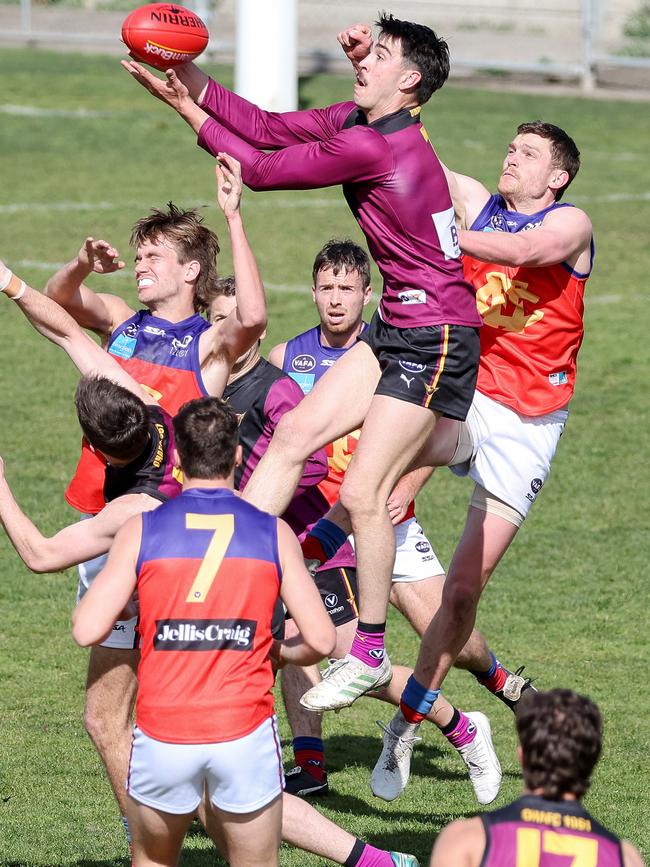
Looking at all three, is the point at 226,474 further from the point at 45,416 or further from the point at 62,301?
the point at 45,416

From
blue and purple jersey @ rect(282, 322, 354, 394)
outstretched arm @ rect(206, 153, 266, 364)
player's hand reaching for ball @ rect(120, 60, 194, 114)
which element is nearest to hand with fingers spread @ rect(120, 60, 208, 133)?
player's hand reaching for ball @ rect(120, 60, 194, 114)

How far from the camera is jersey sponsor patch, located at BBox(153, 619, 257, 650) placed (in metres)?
5.00

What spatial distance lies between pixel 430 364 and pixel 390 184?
2.75 feet

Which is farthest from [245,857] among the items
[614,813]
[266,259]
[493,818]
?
[266,259]

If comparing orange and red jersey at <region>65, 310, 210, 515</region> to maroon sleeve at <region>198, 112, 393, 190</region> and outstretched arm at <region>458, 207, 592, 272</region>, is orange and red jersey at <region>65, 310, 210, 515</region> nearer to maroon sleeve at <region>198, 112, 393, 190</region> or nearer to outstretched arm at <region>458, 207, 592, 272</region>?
maroon sleeve at <region>198, 112, 393, 190</region>

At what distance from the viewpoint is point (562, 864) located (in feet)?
13.7

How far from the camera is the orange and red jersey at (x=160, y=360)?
273 inches

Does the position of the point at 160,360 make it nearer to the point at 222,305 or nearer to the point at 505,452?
the point at 222,305

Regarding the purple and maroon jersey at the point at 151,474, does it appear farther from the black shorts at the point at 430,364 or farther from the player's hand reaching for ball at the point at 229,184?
the black shorts at the point at 430,364

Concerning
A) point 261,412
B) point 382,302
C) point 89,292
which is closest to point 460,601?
point 261,412

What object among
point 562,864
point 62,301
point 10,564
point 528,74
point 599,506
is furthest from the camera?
point 528,74

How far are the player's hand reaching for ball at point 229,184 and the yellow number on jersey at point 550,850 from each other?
321 centimetres

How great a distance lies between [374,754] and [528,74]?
1143 inches

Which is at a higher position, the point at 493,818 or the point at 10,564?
the point at 493,818
